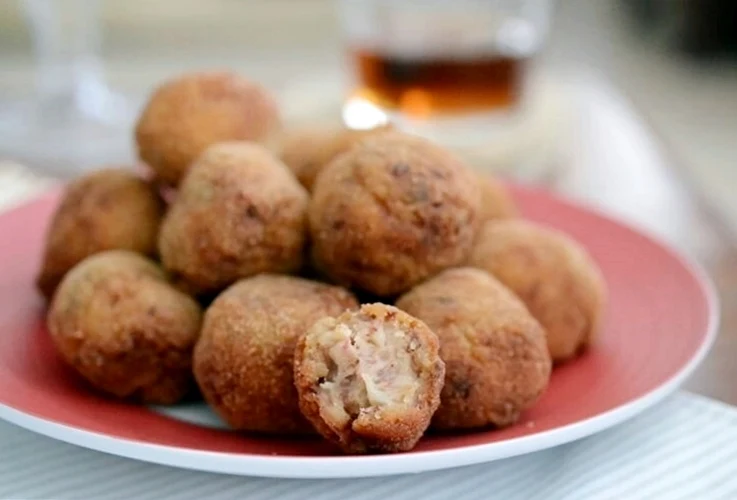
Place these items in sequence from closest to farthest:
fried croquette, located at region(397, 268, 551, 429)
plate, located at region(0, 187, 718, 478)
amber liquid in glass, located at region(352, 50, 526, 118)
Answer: plate, located at region(0, 187, 718, 478)
fried croquette, located at region(397, 268, 551, 429)
amber liquid in glass, located at region(352, 50, 526, 118)

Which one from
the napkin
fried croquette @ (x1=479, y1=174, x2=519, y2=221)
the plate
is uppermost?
fried croquette @ (x1=479, y1=174, x2=519, y2=221)

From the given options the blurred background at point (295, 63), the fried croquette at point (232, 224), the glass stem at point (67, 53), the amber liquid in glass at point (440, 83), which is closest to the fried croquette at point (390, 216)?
the fried croquette at point (232, 224)

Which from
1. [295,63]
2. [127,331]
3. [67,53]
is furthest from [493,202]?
[295,63]

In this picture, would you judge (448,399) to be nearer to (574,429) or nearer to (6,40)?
(574,429)

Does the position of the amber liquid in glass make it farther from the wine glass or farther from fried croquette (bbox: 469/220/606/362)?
fried croquette (bbox: 469/220/606/362)

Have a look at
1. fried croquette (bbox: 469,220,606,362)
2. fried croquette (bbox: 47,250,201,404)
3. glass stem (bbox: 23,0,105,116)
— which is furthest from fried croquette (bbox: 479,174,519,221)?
glass stem (bbox: 23,0,105,116)

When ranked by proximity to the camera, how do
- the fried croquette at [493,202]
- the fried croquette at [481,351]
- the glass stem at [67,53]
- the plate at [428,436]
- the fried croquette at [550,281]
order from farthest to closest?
the glass stem at [67,53]
the fried croquette at [493,202]
the fried croquette at [550,281]
the fried croquette at [481,351]
the plate at [428,436]

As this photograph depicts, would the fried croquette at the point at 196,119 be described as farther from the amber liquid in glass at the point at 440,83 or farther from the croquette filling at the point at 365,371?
the amber liquid in glass at the point at 440,83
